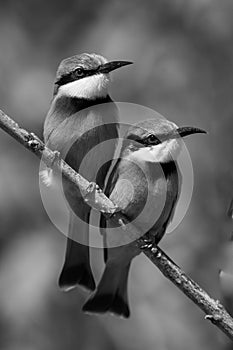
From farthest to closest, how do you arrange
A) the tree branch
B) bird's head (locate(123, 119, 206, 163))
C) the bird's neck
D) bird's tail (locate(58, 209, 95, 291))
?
bird's tail (locate(58, 209, 95, 291)) < the bird's neck < bird's head (locate(123, 119, 206, 163)) < the tree branch

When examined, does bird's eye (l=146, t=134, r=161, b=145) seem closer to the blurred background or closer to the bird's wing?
the bird's wing

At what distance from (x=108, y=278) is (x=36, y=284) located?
56cm

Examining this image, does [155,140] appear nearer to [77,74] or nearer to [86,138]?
[86,138]

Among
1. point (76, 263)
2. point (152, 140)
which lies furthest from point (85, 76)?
point (76, 263)

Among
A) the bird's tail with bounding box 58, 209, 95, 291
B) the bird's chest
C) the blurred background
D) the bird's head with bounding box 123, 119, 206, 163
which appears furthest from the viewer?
the blurred background

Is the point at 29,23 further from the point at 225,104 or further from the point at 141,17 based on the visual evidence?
the point at 225,104

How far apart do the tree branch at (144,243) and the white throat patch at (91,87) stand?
0.64 metres

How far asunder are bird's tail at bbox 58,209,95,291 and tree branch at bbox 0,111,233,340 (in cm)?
71

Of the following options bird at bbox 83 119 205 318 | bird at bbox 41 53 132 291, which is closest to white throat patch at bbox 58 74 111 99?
bird at bbox 41 53 132 291

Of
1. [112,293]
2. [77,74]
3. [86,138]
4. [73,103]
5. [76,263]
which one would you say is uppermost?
[77,74]

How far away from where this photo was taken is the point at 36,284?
16.0ft

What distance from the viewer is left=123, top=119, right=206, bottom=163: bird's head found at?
396cm

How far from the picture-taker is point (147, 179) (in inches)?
158

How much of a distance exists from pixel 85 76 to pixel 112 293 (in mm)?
1090
